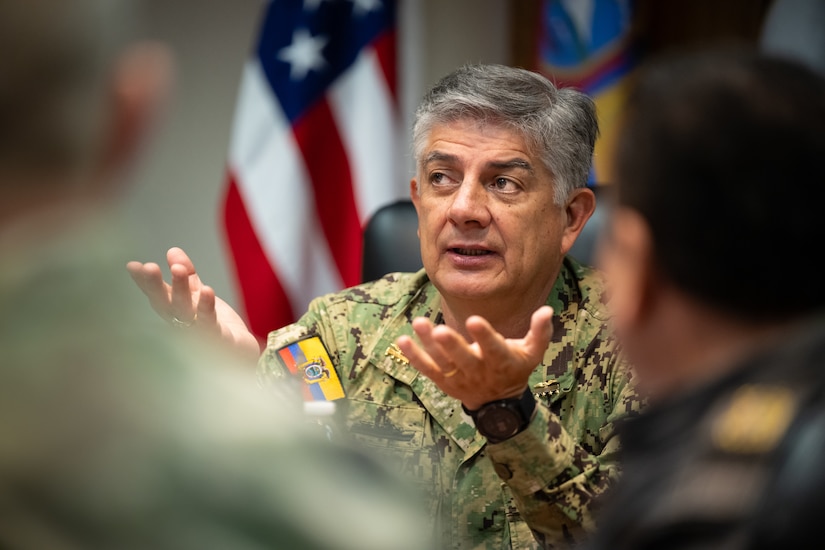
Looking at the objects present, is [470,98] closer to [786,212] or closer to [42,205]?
[786,212]

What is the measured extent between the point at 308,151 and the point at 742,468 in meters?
2.40

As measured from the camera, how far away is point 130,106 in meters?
0.62

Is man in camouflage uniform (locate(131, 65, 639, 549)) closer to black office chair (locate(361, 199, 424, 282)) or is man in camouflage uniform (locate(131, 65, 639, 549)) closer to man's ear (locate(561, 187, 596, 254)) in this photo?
man's ear (locate(561, 187, 596, 254))

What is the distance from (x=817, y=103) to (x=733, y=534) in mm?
342

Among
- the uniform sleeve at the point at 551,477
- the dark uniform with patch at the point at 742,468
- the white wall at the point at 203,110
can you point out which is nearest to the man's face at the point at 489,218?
the uniform sleeve at the point at 551,477

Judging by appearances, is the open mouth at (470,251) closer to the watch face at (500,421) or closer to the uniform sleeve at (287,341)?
the uniform sleeve at (287,341)

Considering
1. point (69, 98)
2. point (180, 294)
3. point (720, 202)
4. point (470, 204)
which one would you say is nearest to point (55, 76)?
point (69, 98)

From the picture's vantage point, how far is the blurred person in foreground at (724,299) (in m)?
0.75

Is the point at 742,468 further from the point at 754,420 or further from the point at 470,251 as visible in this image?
the point at 470,251

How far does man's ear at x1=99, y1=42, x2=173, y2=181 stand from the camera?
2.01ft

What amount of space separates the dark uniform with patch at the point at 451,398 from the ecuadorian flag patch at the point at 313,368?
1 cm

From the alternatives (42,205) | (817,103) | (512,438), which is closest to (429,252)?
(512,438)

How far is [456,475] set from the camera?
6.19ft

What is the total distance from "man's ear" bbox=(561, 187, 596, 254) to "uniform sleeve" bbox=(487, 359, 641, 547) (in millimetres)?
569
